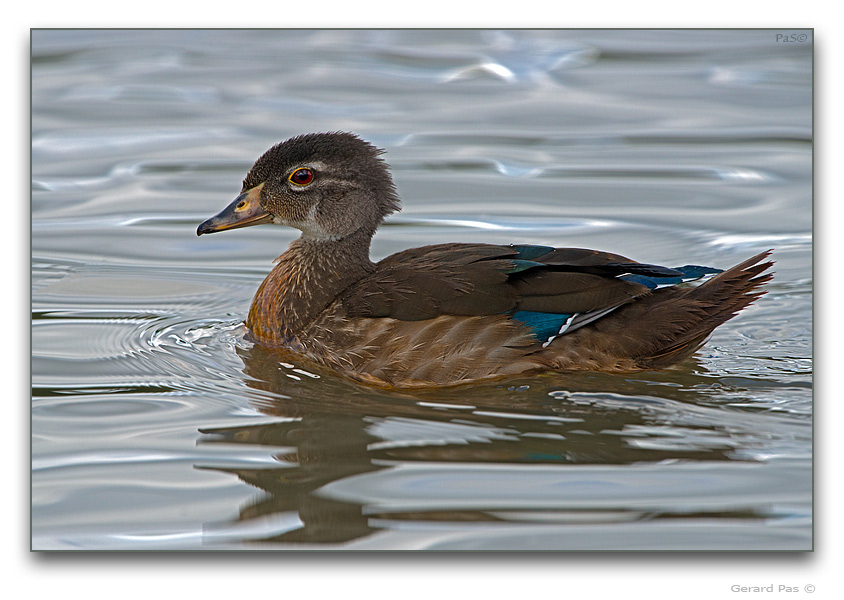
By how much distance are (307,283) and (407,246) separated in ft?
6.53

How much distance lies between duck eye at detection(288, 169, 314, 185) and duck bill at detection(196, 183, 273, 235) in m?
0.23

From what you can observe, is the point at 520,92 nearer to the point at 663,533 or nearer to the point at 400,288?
the point at 400,288

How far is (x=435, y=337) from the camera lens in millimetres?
7203

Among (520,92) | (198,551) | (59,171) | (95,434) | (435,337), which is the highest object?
(520,92)

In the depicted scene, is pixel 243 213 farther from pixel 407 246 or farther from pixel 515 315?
pixel 407 246

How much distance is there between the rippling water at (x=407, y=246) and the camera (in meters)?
Result: 5.93

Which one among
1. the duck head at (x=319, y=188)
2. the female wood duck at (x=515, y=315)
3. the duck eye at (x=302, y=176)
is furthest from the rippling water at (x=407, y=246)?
the duck eye at (x=302, y=176)

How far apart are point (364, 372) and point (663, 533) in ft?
7.77

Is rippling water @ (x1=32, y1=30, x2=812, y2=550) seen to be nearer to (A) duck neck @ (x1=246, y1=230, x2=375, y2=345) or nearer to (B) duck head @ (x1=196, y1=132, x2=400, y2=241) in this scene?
(A) duck neck @ (x1=246, y1=230, x2=375, y2=345)

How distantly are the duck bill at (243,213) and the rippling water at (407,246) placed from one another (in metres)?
0.88

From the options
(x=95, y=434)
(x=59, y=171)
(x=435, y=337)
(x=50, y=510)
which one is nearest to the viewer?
(x=50, y=510)

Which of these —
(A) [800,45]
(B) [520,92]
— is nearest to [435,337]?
(A) [800,45]

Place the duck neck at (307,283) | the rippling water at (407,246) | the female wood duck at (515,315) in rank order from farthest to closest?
the duck neck at (307,283) < the female wood duck at (515,315) < the rippling water at (407,246)

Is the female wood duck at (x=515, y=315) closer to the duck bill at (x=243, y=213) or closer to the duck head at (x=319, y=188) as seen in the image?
the duck bill at (x=243, y=213)
